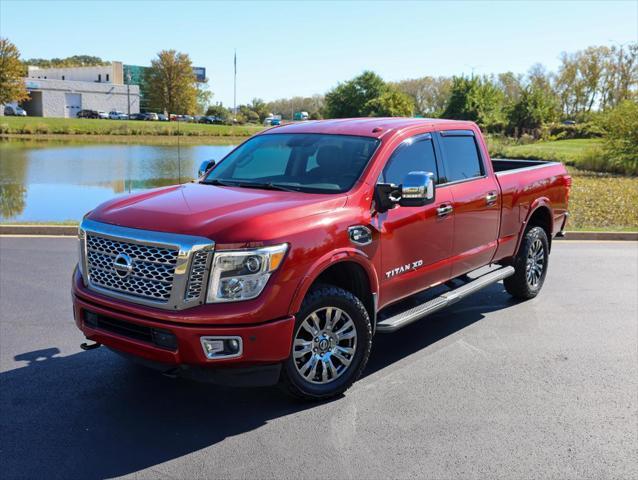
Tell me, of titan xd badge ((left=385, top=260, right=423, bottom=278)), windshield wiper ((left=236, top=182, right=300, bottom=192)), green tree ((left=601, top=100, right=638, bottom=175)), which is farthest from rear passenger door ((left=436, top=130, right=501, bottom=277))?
green tree ((left=601, top=100, right=638, bottom=175))

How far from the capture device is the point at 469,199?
5.84 metres

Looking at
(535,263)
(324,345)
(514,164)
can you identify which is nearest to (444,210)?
(324,345)

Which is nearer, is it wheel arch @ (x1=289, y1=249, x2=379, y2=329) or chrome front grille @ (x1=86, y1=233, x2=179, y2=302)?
chrome front grille @ (x1=86, y1=233, x2=179, y2=302)

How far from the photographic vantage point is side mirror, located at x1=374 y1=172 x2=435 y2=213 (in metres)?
4.62

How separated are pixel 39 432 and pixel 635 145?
27.6 meters

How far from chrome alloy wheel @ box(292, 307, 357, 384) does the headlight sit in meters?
0.52

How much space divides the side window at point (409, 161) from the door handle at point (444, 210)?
26 centimetres

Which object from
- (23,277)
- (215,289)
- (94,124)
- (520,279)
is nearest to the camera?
(215,289)

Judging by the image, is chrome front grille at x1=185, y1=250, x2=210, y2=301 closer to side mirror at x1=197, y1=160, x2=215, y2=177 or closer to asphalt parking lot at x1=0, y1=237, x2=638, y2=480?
asphalt parking lot at x1=0, y1=237, x2=638, y2=480

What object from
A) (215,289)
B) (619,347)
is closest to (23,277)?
(215,289)

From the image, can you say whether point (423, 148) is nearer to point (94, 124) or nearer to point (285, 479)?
point (285, 479)

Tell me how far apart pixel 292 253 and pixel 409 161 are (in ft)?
5.85

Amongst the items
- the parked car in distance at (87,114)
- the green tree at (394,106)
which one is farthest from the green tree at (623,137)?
the parked car in distance at (87,114)

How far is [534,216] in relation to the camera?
7.43 m
